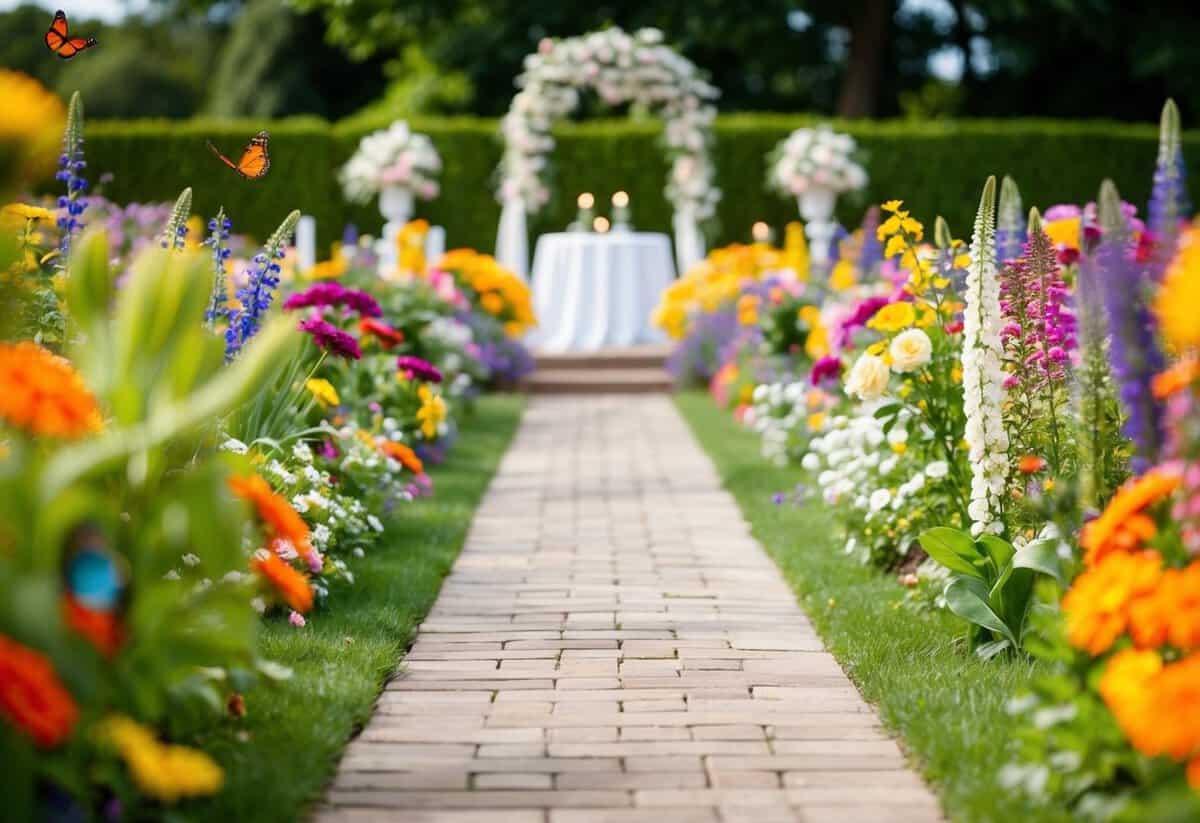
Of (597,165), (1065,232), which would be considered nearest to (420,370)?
(1065,232)

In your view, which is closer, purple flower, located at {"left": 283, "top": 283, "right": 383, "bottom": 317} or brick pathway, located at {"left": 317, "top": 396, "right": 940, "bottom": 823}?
brick pathway, located at {"left": 317, "top": 396, "right": 940, "bottom": 823}

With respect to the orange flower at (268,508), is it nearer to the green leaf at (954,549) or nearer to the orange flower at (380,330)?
the green leaf at (954,549)

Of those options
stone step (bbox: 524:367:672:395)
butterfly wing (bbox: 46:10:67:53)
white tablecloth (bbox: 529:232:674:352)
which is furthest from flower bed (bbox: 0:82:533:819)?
white tablecloth (bbox: 529:232:674:352)

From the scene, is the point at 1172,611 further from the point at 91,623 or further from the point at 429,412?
the point at 429,412

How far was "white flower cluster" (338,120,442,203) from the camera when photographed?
15234 mm

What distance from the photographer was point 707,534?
6.24 m

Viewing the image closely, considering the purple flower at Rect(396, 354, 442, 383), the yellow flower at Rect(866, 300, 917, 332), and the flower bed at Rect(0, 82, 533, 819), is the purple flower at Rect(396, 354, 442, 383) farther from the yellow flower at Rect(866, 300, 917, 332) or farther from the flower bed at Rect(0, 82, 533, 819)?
the yellow flower at Rect(866, 300, 917, 332)

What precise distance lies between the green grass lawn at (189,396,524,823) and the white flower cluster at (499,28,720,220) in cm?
932

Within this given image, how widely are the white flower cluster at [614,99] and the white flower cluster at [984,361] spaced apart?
11.6 meters

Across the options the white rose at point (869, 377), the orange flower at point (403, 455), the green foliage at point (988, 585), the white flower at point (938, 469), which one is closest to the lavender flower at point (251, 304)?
the orange flower at point (403, 455)

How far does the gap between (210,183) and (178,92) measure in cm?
1455

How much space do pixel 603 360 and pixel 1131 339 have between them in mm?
11016

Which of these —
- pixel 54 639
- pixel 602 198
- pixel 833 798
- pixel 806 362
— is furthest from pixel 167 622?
pixel 602 198

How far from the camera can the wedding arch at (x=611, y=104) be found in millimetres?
15102
